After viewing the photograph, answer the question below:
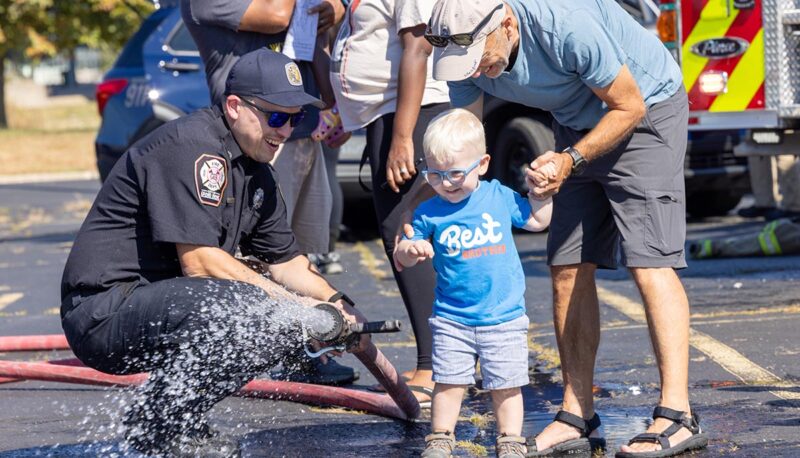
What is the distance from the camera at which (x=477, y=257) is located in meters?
4.05

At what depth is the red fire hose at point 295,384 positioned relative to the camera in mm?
4541

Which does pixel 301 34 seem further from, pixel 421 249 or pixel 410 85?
pixel 421 249

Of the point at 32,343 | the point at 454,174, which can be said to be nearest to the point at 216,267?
the point at 454,174

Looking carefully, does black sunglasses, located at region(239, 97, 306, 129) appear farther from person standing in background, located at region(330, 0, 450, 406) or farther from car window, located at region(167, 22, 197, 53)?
car window, located at region(167, 22, 197, 53)

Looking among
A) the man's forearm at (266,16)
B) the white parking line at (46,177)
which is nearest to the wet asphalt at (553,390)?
the man's forearm at (266,16)

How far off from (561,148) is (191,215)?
127 cm

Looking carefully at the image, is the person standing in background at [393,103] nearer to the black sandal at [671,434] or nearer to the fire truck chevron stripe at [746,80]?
the black sandal at [671,434]

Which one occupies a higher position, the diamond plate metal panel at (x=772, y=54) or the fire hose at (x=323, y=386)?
the diamond plate metal panel at (x=772, y=54)

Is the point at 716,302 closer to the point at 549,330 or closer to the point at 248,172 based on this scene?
the point at 549,330

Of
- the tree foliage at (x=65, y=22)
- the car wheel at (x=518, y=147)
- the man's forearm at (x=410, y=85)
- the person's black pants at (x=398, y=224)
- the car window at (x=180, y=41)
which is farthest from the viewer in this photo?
the tree foliage at (x=65, y=22)

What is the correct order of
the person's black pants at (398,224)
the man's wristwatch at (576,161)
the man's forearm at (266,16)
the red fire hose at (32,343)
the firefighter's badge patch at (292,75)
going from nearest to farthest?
1. the man's wristwatch at (576,161)
2. the firefighter's badge patch at (292,75)
3. the person's black pants at (398,224)
4. the man's forearm at (266,16)
5. the red fire hose at (32,343)

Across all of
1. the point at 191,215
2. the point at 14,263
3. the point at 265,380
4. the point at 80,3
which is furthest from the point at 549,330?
the point at 80,3

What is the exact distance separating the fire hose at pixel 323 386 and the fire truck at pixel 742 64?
3.87 m

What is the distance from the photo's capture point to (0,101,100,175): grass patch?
23312mm
